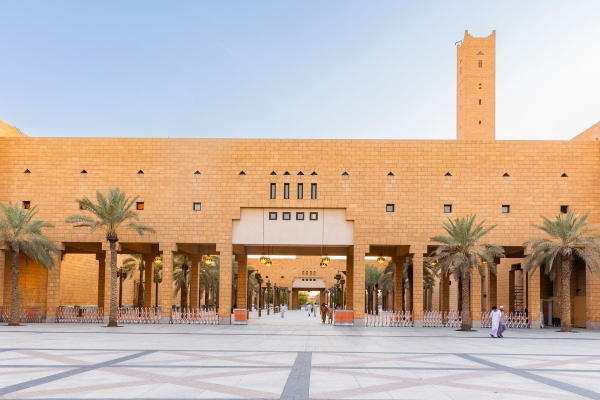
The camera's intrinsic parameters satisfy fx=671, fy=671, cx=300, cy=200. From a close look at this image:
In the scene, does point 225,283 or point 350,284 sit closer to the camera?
point 225,283

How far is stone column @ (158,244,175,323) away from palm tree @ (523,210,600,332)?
20308 millimetres

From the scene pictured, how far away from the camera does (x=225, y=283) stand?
39.4 meters

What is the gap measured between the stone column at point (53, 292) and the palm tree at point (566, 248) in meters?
27.2

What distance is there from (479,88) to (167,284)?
52.0 metres

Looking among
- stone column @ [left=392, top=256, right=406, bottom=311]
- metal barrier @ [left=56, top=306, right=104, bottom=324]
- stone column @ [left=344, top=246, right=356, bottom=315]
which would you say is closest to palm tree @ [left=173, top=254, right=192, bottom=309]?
metal barrier @ [left=56, top=306, right=104, bottom=324]

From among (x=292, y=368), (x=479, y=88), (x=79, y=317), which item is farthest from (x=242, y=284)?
(x=479, y=88)

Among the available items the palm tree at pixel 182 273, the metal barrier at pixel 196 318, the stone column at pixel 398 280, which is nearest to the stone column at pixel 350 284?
the stone column at pixel 398 280

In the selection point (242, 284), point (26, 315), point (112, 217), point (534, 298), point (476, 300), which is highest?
point (112, 217)

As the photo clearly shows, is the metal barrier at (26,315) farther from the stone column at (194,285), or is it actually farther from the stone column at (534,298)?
the stone column at (534,298)

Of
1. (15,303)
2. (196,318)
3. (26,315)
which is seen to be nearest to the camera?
(15,303)

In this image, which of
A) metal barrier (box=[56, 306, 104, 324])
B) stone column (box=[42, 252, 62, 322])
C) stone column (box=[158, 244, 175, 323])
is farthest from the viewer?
metal barrier (box=[56, 306, 104, 324])

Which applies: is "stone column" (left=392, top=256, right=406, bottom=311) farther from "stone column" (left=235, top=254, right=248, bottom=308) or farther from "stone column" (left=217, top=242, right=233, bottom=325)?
"stone column" (left=217, top=242, right=233, bottom=325)

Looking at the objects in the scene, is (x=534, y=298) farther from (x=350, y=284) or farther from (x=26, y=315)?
(x=26, y=315)

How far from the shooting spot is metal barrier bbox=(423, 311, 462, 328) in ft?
130
